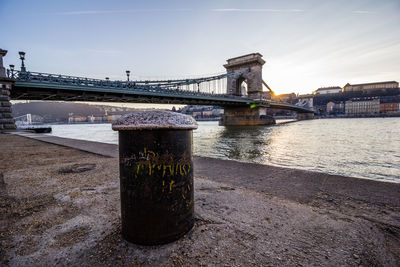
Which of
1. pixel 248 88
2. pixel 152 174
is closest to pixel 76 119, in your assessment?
pixel 248 88

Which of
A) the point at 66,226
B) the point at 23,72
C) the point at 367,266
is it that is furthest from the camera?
the point at 23,72

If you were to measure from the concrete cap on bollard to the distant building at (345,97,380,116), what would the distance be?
363 ft

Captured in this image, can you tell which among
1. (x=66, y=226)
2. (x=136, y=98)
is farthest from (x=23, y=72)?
(x=66, y=226)

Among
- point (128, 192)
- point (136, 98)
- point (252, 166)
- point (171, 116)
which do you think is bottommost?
point (252, 166)

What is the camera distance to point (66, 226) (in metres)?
1.61

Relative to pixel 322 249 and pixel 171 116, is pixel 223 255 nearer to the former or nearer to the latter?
pixel 322 249

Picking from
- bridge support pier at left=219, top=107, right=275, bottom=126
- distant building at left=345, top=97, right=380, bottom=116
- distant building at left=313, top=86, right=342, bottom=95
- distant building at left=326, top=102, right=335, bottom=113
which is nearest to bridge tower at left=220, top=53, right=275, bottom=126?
bridge support pier at left=219, top=107, right=275, bottom=126

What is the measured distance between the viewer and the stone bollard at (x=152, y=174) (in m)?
1.27

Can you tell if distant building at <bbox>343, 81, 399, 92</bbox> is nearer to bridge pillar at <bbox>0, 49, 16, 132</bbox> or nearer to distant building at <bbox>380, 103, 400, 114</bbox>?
distant building at <bbox>380, 103, 400, 114</bbox>

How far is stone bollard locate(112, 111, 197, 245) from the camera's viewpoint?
1274 millimetres

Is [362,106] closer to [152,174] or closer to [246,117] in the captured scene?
[246,117]

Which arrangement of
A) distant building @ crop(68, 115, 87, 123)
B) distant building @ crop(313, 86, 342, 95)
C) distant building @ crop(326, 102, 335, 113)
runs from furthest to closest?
distant building @ crop(68, 115, 87, 123), distant building @ crop(313, 86, 342, 95), distant building @ crop(326, 102, 335, 113)

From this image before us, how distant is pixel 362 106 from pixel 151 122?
11826cm

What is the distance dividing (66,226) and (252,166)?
3.02m
